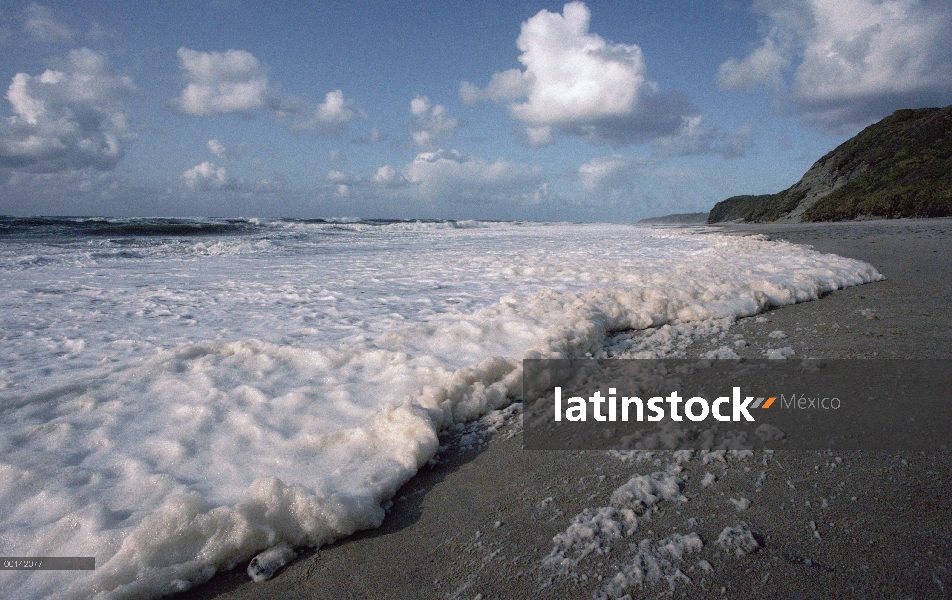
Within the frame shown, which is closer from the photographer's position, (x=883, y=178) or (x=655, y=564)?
(x=655, y=564)

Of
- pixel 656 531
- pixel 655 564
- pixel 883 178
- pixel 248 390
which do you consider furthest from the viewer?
pixel 883 178

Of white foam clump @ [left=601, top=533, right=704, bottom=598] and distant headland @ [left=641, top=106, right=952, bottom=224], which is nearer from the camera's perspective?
white foam clump @ [left=601, top=533, right=704, bottom=598]

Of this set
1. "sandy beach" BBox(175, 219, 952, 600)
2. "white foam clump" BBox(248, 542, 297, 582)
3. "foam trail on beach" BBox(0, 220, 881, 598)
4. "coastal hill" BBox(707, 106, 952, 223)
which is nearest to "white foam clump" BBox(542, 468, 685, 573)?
"sandy beach" BBox(175, 219, 952, 600)

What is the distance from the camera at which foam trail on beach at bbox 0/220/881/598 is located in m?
1.80

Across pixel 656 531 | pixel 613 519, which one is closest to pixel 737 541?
pixel 656 531

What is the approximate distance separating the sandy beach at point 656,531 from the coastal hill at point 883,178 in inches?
832

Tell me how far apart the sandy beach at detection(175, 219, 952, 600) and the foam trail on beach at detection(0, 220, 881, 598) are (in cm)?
17

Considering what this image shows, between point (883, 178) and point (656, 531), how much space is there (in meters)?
26.9

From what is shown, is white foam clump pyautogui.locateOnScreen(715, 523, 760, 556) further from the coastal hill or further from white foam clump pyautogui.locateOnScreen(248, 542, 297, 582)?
the coastal hill

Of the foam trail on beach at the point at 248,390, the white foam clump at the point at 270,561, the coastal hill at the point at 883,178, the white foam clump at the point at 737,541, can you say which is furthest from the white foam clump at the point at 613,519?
the coastal hill at the point at 883,178

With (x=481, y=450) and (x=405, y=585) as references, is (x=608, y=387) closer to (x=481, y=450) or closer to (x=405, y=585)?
(x=481, y=450)

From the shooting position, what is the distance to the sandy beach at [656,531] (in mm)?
1464

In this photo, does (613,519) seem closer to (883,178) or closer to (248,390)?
(248,390)

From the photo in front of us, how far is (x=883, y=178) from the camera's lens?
2159 centimetres
